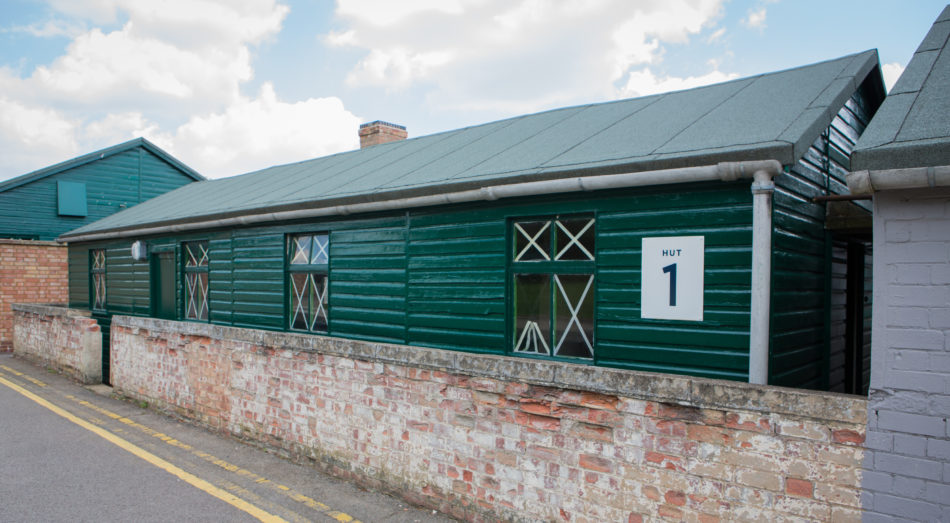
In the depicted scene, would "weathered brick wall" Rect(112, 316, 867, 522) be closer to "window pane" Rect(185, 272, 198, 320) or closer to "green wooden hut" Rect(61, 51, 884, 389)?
"green wooden hut" Rect(61, 51, 884, 389)

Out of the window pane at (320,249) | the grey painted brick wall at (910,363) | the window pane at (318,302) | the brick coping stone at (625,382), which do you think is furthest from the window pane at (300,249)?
the grey painted brick wall at (910,363)

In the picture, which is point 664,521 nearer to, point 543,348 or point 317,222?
point 543,348

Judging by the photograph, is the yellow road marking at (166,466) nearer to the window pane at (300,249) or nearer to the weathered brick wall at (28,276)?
the window pane at (300,249)

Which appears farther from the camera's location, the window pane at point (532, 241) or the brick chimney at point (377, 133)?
the brick chimney at point (377, 133)

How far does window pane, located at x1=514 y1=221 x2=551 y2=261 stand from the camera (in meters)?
6.42

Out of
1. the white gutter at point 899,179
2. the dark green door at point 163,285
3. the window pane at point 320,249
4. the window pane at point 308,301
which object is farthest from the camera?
the dark green door at point 163,285

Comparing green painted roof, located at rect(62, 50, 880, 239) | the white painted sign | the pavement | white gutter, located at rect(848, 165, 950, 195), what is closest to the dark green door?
green painted roof, located at rect(62, 50, 880, 239)

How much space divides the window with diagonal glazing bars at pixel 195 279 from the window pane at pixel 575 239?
799 cm

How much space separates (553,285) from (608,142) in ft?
5.37

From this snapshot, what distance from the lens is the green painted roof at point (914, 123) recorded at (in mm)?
3510

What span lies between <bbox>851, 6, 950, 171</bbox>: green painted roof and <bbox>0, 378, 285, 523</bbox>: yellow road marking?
18.1 feet

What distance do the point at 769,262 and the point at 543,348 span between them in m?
2.46

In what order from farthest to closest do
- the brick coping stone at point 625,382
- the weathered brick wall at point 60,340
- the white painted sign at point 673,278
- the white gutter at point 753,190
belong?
the weathered brick wall at point 60,340 < the white painted sign at point 673,278 < the white gutter at point 753,190 < the brick coping stone at point 625,382

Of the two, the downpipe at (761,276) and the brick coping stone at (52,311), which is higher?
the downpipe at (761,276)
